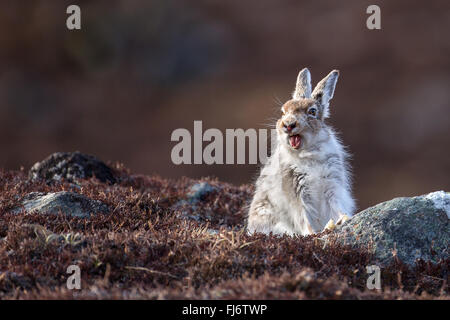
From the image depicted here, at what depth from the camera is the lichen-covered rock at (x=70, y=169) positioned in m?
14.5

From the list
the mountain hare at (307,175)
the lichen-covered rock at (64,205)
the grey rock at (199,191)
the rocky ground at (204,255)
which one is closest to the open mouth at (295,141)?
the mountain hare at (307,175)

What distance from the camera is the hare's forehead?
10891 mm

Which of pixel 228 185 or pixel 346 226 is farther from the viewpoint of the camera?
pixel 228 185

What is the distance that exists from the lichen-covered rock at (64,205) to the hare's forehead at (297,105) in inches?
145

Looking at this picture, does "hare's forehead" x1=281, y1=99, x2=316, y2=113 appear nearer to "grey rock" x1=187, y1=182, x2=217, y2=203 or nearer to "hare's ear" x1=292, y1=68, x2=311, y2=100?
"hare's ear" x1=292, y1=68, x2=311, y2=100

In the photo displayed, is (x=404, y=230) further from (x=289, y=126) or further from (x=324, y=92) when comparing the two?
(x=324, y=92)

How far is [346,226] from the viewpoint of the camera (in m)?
9.16

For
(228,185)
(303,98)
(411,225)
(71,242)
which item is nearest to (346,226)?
(411,225)

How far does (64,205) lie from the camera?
33.0 feet

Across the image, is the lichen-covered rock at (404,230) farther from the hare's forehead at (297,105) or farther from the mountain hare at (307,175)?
the hare's forehead at (297,105)

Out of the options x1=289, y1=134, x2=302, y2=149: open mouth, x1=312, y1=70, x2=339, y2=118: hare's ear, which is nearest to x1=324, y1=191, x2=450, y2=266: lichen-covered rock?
x1=289, y1=134, x2=302, y2=149: open mouth

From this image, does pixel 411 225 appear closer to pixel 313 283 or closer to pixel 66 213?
pixel 313 283
